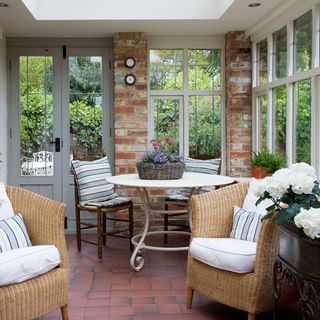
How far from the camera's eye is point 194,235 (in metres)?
3.30

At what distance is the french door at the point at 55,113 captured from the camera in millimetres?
5934

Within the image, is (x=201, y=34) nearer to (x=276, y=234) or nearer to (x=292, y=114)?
(x=292, y=114)

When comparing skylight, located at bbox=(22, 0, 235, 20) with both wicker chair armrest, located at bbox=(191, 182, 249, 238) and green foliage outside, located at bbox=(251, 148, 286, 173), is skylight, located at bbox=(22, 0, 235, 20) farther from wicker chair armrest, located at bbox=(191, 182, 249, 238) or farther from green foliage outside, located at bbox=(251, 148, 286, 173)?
wicker chair armrest, located at bbox=(191, 182, 249, 238)

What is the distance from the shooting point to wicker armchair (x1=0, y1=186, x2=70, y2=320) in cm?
267

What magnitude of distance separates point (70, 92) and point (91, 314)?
341 cm

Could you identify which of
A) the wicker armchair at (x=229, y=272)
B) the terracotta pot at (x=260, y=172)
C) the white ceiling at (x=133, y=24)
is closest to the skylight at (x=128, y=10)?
the white ceiling at (x=133, y=24)

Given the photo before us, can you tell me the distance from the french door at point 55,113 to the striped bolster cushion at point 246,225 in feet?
9.67

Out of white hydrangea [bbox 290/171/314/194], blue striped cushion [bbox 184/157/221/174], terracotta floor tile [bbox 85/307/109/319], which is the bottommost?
terracotta floor tile [bbox 85/307/109/319]

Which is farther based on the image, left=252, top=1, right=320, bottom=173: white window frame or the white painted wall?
the white painted wall

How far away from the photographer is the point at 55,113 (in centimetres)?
595

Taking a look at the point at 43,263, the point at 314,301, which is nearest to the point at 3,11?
the point at 43,263

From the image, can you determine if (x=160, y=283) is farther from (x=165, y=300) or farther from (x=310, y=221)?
(x=310, y=221)

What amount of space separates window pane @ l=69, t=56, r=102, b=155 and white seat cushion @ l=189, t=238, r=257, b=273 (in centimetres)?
313

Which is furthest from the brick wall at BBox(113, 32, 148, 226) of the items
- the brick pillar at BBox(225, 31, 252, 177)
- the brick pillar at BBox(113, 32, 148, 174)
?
the brick pillar at BBox(225, 31, 252, 177)
